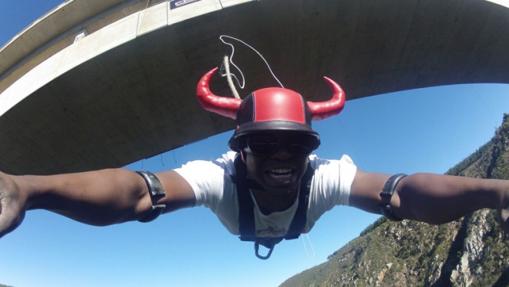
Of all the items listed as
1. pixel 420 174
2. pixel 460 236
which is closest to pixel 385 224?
pixel 460 236

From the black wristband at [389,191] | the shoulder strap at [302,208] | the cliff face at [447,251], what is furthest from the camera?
the cliff face at [447,251]

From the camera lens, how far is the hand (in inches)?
52.3

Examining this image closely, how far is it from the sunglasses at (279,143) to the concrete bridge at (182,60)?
675cm

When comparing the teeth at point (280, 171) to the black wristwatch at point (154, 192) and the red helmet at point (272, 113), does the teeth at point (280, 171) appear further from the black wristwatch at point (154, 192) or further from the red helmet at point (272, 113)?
the black wristwatch at point (154, 192)

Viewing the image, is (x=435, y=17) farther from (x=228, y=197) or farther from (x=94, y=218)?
(x=94, y=218)

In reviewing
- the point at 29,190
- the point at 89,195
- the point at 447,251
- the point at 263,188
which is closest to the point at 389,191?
the point at 263,188

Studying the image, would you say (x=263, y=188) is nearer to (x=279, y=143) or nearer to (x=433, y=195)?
(x=279, y=143)

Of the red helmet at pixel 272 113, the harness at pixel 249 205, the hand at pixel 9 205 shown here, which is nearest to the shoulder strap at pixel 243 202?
the harness at pixel 249 205

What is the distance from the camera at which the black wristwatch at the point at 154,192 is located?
6.98 ft

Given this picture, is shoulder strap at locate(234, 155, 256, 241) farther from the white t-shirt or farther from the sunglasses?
the sunglasses

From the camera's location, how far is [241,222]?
8.48ft

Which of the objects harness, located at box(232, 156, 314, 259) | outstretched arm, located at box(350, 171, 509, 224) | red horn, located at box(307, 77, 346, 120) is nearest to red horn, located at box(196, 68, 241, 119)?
harness, located at box(232, 156, 314, 259)

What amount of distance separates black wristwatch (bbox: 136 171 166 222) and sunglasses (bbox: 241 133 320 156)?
62 centimetres

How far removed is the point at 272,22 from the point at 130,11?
4939 mm
